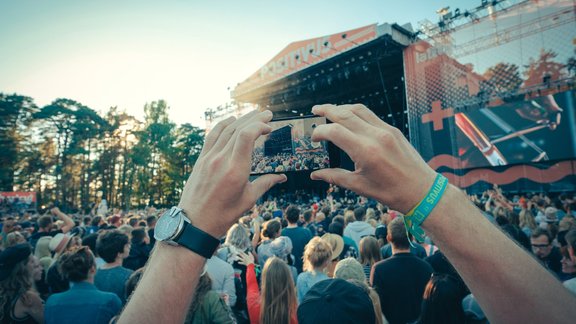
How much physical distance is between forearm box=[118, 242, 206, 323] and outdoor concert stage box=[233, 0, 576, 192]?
16.9m

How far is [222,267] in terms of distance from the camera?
3398mm

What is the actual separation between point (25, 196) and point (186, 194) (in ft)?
129

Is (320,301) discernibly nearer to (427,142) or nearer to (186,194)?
(186,194)

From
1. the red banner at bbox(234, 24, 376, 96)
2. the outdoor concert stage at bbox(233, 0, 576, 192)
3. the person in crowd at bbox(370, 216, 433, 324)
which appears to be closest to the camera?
the person in crowd at bbox(370, 216, 433, 324)

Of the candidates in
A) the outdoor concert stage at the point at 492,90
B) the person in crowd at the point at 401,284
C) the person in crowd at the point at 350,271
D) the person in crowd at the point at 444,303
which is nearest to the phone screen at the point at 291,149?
the person in crowd at the point at 444,303

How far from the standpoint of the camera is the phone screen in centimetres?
162

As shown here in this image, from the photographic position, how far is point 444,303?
2.30 metres

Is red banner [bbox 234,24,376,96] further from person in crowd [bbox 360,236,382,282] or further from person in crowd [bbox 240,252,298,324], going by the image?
person in crowd [bbox 240,252,298,324]

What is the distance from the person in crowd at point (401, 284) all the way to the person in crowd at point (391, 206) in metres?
2.53

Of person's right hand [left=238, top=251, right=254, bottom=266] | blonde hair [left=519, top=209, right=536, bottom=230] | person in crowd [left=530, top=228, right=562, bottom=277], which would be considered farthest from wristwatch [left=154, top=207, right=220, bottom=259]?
blonde hair [left=519, top=209, right=536, bottom=230]

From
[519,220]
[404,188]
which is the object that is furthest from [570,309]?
[519,220]

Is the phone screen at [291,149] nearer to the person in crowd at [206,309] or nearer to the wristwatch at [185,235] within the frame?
the wristwatch at [185,235]

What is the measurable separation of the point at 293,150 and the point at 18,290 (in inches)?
126

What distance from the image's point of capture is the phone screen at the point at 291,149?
5.32ft
